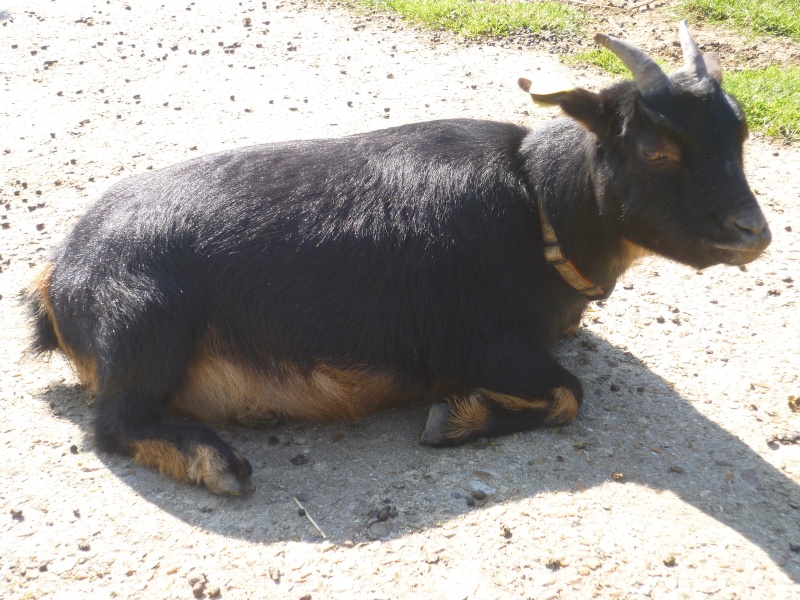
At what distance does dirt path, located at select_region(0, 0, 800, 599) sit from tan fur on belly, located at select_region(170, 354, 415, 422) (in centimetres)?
14

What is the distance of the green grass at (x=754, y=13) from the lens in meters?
10.4

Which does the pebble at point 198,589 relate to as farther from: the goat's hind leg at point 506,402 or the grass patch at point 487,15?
the grass patch at point 487,15

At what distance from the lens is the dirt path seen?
3771mm

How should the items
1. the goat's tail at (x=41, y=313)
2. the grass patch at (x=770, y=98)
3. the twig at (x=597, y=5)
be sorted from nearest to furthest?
the goat's tail at (x=41, y=313), the grass patch at (x=770, y=98), the twig at (x=597, y=5)

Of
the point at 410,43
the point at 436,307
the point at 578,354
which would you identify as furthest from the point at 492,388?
the point at 410,43

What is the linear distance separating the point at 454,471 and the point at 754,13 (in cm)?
890

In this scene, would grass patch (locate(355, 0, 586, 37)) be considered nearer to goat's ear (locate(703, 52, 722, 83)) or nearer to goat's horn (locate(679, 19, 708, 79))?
goat's ear (locate(703, 52, 722, 83))

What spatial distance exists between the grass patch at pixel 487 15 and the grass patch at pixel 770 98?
2.54m

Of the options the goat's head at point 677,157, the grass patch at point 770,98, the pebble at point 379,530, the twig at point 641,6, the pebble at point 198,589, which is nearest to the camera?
the pebble at point 198,589

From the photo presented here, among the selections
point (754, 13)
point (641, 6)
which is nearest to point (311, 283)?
point (754, 13)

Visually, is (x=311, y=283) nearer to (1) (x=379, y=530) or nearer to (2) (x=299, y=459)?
(2) (x=299, y=459)

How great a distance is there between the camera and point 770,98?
8453 millimetres

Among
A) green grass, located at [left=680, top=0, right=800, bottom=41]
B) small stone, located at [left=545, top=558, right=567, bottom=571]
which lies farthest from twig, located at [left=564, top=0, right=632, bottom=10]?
small stone, located at [left=545, top=558, right=567, bottom=571]

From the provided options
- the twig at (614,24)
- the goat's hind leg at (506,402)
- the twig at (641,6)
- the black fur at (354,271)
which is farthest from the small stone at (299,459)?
the twig at (641,6)
